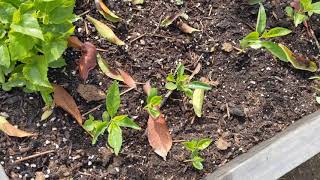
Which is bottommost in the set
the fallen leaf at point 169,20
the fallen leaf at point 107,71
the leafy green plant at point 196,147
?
the leafy green plant at point 196,147

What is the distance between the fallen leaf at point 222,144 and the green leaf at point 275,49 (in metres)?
0.36

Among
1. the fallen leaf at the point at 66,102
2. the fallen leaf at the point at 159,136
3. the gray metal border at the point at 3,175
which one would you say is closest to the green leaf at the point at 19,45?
the fallen leaf at the point at 66,102

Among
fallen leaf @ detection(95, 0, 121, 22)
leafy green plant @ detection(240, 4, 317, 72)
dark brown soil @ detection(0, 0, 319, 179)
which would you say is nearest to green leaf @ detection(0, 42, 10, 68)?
dark brown soil @ detection(0, 0, 319, 179)

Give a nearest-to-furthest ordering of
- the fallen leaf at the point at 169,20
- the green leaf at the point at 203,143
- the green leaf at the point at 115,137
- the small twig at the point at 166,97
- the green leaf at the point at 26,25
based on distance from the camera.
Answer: the green leaf at the point at 26,25
the green leaf at the point at 115,137
the green leaf at the point at 203,143
the small twig at the point at 166,97
the fallen leaf at the point at 169,20

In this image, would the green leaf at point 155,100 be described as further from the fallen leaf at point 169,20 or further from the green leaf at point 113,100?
the fallen leaf at point 169,20

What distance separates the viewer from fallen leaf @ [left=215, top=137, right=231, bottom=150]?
1.74m

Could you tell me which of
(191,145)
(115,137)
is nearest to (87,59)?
(115,137)

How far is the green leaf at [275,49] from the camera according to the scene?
1847mm

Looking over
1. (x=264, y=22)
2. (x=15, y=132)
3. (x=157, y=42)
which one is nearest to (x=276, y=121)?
(x=264, y=22)

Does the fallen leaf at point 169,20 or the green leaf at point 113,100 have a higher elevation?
the fallen leaf at point 169,20

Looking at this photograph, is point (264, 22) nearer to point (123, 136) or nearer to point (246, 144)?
point (246, 144)

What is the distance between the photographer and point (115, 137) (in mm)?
1581

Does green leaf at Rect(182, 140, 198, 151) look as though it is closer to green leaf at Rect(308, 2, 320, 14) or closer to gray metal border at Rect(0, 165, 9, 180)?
gray metal border at Rect(0, 165, 9, 180)

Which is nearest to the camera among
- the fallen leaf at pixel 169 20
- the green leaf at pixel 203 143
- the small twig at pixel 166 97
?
the green leaf at pixel 203 143
